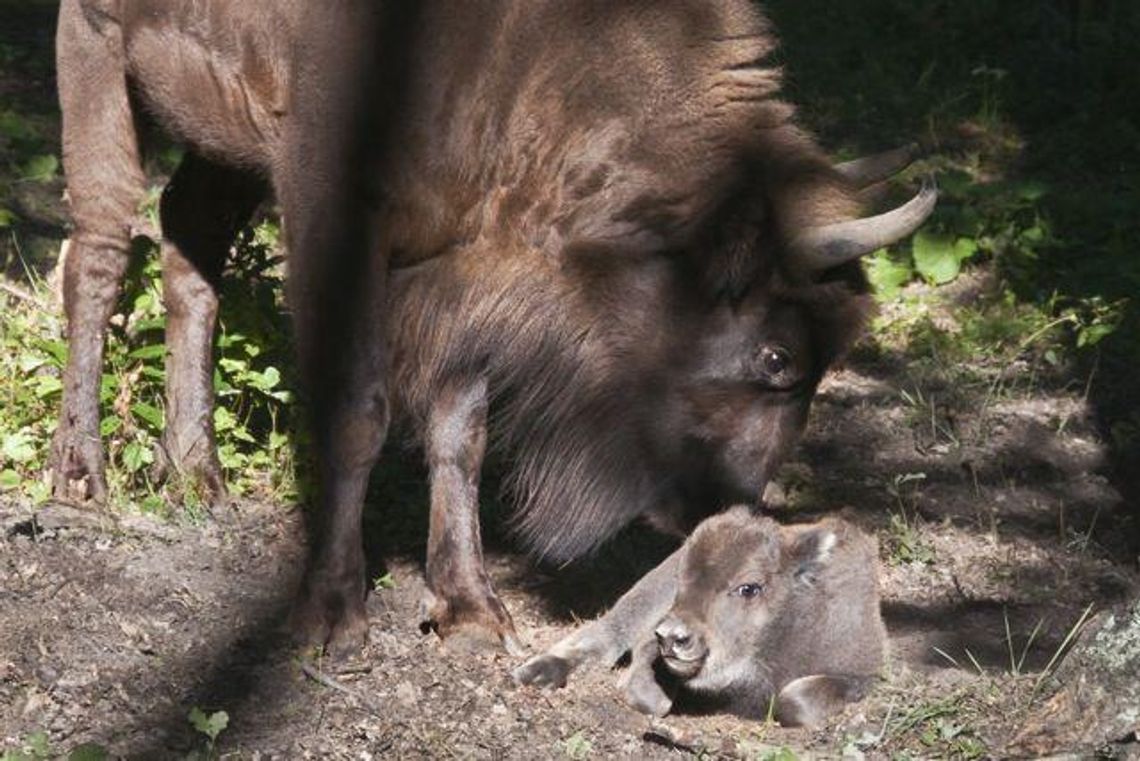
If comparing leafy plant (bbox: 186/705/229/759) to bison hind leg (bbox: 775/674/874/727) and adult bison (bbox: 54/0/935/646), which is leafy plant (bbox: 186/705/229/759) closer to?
adult bison (bbox: 54/0/935/646)

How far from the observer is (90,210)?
21.0ft

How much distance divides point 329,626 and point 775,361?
4.99 ft

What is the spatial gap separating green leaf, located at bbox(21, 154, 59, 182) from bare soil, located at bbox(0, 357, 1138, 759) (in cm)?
314

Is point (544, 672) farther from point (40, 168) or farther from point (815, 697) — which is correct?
point (40, 168)

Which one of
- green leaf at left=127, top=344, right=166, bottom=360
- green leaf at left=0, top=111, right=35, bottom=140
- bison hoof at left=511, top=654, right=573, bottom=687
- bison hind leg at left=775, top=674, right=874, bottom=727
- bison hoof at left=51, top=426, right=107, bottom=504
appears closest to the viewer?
bison hind leg at left=775, top=674, right=874, bottom=727

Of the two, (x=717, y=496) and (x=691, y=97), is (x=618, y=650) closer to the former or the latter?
(x=717, y=496)

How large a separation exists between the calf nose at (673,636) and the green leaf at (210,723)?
120 cm

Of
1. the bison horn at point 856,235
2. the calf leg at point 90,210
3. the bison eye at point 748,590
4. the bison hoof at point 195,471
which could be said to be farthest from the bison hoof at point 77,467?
the bison horn at point 856,235

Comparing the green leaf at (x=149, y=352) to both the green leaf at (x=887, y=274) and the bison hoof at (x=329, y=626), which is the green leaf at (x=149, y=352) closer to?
the bison hoof at (x=329, y=626)

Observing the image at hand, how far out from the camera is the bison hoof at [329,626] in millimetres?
5523

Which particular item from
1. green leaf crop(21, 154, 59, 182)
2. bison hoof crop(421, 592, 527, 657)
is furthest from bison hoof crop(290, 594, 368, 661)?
green leaf crop(21, 154, 59, 182)

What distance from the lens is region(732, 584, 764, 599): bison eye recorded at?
548cm

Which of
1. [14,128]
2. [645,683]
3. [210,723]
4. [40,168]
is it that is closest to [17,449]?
[210,723]

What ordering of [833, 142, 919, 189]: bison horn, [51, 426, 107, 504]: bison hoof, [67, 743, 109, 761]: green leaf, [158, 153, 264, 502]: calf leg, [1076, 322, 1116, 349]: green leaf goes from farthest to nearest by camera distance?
[1076, 322, 1116, 349]: green leaf, [158, 153, 264, 502]: calf leg, [51, 426, 107, 504]: bison hoof, [833, 142, 919, 189]: bison horn, [67, 743, 109, 761]: green leaf
